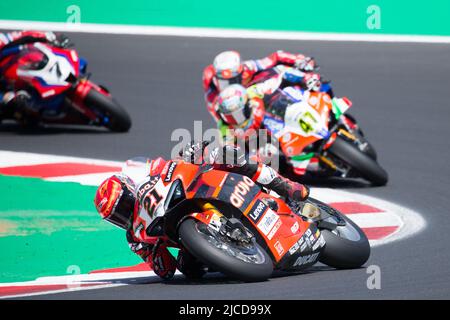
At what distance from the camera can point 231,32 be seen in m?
18.5

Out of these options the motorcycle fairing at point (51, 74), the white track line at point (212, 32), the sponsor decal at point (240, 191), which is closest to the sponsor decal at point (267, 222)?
the sponsor decal at point (240, 191)

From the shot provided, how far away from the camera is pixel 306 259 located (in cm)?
773

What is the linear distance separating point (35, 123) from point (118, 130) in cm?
113

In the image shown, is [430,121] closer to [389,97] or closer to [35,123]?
[389,97]

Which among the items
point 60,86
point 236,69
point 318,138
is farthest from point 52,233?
point 60,86

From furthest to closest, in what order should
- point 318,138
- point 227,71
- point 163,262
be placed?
point 227,71 < point 318,138 < point 163,262

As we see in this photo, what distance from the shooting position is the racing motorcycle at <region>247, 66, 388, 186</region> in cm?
1162

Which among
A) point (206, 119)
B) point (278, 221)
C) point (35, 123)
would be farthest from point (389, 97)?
point (278, 221)

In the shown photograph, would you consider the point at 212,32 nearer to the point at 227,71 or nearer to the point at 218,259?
the point at 227,71

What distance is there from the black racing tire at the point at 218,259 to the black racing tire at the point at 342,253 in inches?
27.9

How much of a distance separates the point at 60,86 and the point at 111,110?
0.72 meters

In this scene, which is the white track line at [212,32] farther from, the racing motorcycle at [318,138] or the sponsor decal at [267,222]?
the sponsor decal at [267,222]

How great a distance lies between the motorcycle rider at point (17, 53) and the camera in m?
14.4
